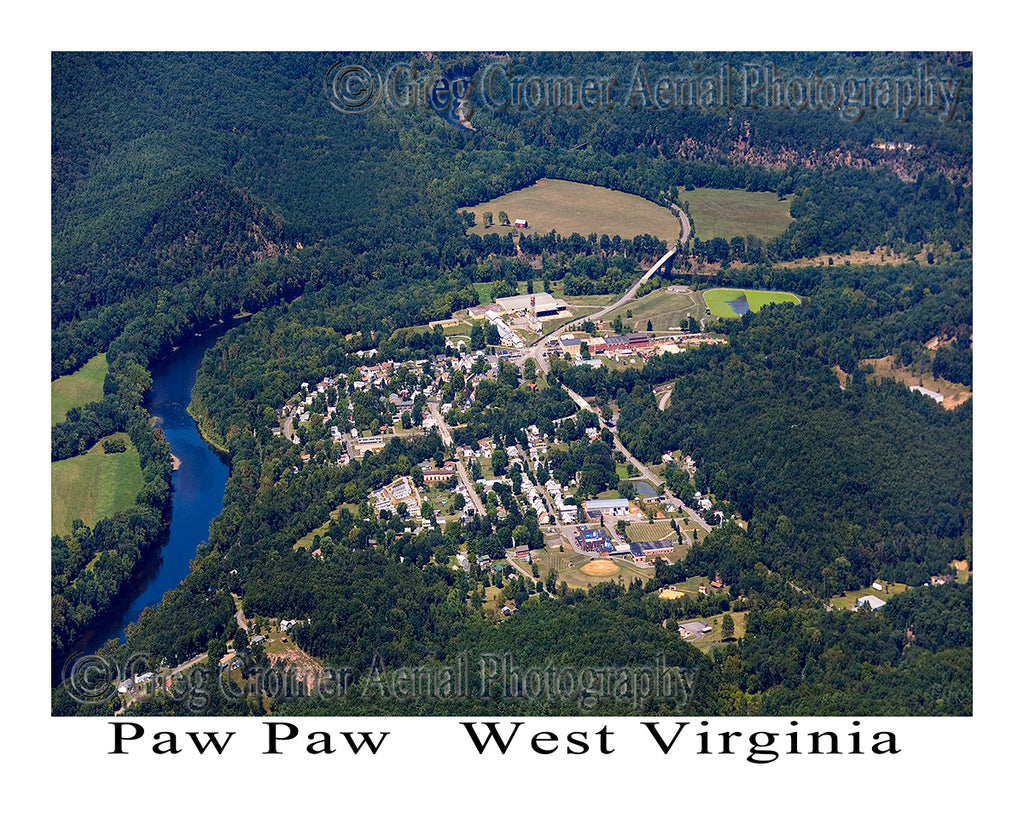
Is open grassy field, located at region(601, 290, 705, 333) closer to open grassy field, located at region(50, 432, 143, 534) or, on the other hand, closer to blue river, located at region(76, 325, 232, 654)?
blue river, located at region(76, 325, 232, 654)

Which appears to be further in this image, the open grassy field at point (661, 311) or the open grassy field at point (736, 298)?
the open grassy field at point (736, 298)

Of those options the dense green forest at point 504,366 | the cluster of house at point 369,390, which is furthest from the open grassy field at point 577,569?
the cluster of house at point 369,390

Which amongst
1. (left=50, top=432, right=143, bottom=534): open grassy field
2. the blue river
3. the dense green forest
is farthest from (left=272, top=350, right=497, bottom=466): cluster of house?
(left=50, top=432, right=143, bottom=534): open grassy field

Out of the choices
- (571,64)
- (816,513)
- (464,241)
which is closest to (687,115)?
(571,64)

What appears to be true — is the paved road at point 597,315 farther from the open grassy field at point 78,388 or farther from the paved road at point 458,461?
the open grassy field at point 78,388

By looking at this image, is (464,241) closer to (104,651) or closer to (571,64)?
(571,64)

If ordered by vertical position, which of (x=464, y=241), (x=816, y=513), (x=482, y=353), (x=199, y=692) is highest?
(x=464, y=241)

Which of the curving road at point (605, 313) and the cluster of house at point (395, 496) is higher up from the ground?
the curving road at point (605, 313)
